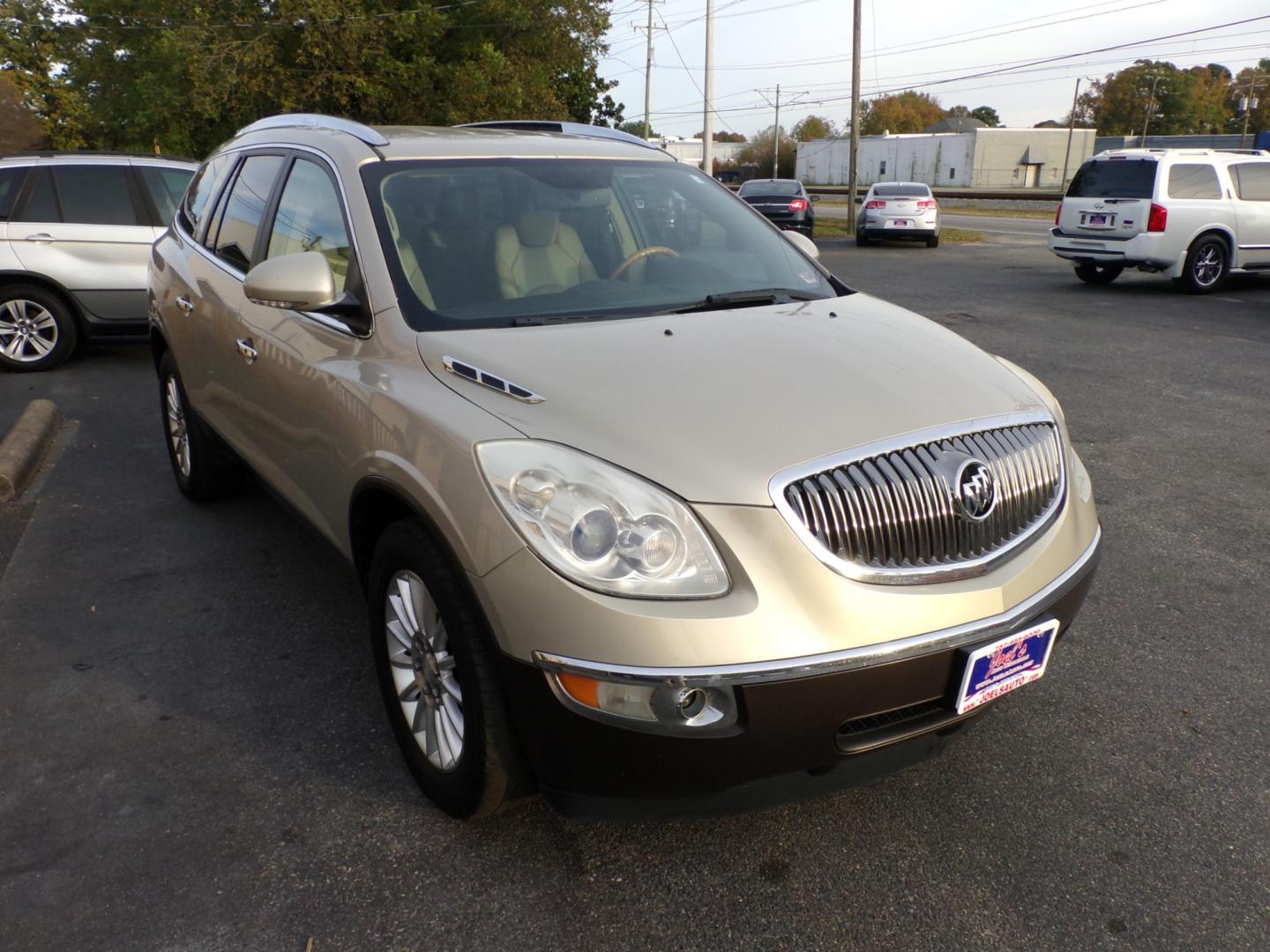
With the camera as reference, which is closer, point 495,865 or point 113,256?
point 495,865

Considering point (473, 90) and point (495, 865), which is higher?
point (473, 90)

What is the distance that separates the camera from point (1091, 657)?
365 centimetres

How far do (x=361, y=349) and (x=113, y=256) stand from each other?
712 centimetres

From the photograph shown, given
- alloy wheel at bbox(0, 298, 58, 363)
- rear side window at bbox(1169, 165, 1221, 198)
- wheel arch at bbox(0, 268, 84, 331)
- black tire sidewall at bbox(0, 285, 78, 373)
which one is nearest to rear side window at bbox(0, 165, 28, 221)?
wheel arch at bbox(0, 268, 84, 331)

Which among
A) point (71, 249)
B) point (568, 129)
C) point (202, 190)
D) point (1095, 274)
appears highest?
point (568, 129)

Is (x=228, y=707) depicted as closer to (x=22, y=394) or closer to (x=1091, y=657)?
(x=1091, y=657)

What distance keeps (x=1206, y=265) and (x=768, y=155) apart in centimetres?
8775

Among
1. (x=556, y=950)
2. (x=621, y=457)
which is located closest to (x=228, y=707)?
(x=556, y=950)

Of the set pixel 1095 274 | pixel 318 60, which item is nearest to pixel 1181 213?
pixel 1095 274

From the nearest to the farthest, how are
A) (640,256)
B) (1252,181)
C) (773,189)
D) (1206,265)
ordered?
1. (640,256)
2. (1206,265)
3. (1252,181)
4. (773,189)

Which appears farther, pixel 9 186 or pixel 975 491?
pixel 9 186

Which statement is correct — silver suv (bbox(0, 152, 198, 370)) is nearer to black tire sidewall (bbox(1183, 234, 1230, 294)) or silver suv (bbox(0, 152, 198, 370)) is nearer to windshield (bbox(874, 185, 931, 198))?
black tire sidewall (bbox(1183, 234, 1230, 294))

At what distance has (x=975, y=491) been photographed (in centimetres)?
244

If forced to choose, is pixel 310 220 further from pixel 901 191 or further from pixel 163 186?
pixel 901 191
